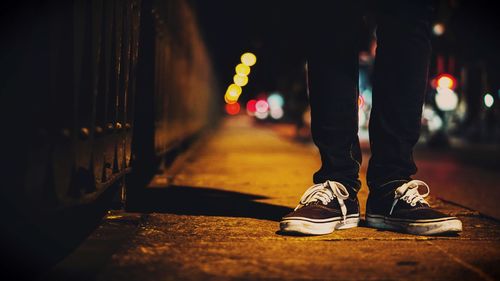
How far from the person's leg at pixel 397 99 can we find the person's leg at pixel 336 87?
0.40 ft

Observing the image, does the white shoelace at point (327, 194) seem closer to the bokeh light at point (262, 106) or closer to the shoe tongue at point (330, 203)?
the shoe tongue at point (330, 203)

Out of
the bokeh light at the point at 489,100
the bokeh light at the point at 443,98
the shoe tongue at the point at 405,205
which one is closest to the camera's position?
the shoe tongue at the point at 405,205

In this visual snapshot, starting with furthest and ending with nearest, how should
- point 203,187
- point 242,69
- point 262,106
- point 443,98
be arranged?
point 262,106, point 242,69, point 443,98, point 203,187

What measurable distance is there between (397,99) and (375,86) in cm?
16

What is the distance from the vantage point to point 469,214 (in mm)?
3951

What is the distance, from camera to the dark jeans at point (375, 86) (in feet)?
10.8

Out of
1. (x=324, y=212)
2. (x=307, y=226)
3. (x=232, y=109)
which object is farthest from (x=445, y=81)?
(x=232, y=109)

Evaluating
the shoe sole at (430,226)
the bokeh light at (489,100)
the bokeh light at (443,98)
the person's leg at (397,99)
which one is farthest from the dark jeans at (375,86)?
the bokeh light at (489,100)

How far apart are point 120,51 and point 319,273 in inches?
68.1

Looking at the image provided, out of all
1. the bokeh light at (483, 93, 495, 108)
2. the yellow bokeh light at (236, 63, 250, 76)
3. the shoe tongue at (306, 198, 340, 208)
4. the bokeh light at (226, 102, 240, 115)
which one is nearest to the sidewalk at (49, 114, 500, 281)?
the shoe tongue at (306, 198, 340, 208)

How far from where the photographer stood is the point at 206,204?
171 inches

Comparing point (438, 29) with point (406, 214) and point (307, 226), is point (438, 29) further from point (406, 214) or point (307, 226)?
point (307, 226)

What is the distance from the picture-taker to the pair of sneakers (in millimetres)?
Result: 3049

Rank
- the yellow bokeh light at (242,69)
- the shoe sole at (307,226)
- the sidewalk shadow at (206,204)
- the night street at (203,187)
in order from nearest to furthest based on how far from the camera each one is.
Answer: the night street at (203,187)
the shoe sole at (307,226)
the sidewalk shadow at (206,204)
the yellow bokeh light at (242,69)
